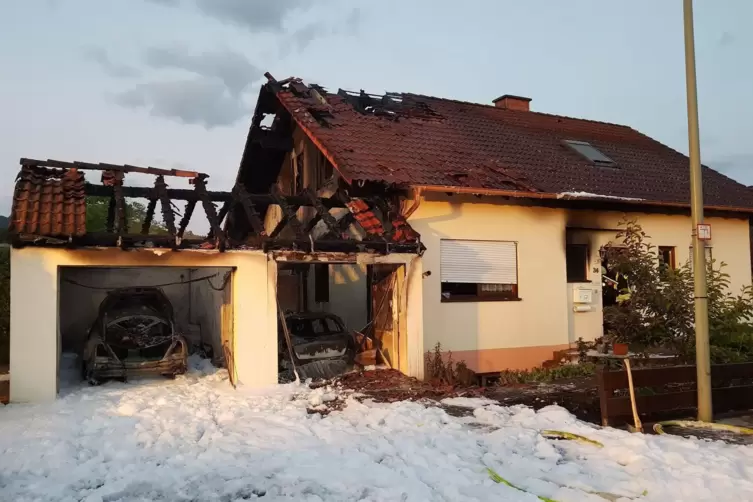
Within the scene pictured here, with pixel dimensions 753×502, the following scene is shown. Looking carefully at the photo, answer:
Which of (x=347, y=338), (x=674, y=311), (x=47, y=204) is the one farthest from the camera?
(x=347, y=338)

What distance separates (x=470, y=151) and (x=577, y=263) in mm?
3757

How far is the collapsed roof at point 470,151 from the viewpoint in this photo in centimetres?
1288

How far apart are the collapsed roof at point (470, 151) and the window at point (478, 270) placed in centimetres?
130

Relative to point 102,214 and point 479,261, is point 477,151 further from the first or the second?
point 102,214

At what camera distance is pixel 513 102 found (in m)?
21.1

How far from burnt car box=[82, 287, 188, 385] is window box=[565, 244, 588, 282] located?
8.91 metres

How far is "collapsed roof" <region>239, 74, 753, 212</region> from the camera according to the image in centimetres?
1288

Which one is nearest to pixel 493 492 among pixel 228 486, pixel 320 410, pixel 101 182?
pixel 228 486

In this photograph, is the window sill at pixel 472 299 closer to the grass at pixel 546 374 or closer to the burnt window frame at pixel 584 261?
the grass at pixel 546 374

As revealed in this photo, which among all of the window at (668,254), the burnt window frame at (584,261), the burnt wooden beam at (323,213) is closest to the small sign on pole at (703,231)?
the burnt wooden beam at (323,213)

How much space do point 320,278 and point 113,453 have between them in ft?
33.0

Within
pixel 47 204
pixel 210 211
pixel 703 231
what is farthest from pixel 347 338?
Result: pixel 703 231

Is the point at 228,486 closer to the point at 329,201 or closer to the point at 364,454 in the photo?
the point at 364,454

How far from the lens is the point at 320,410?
344 inches
